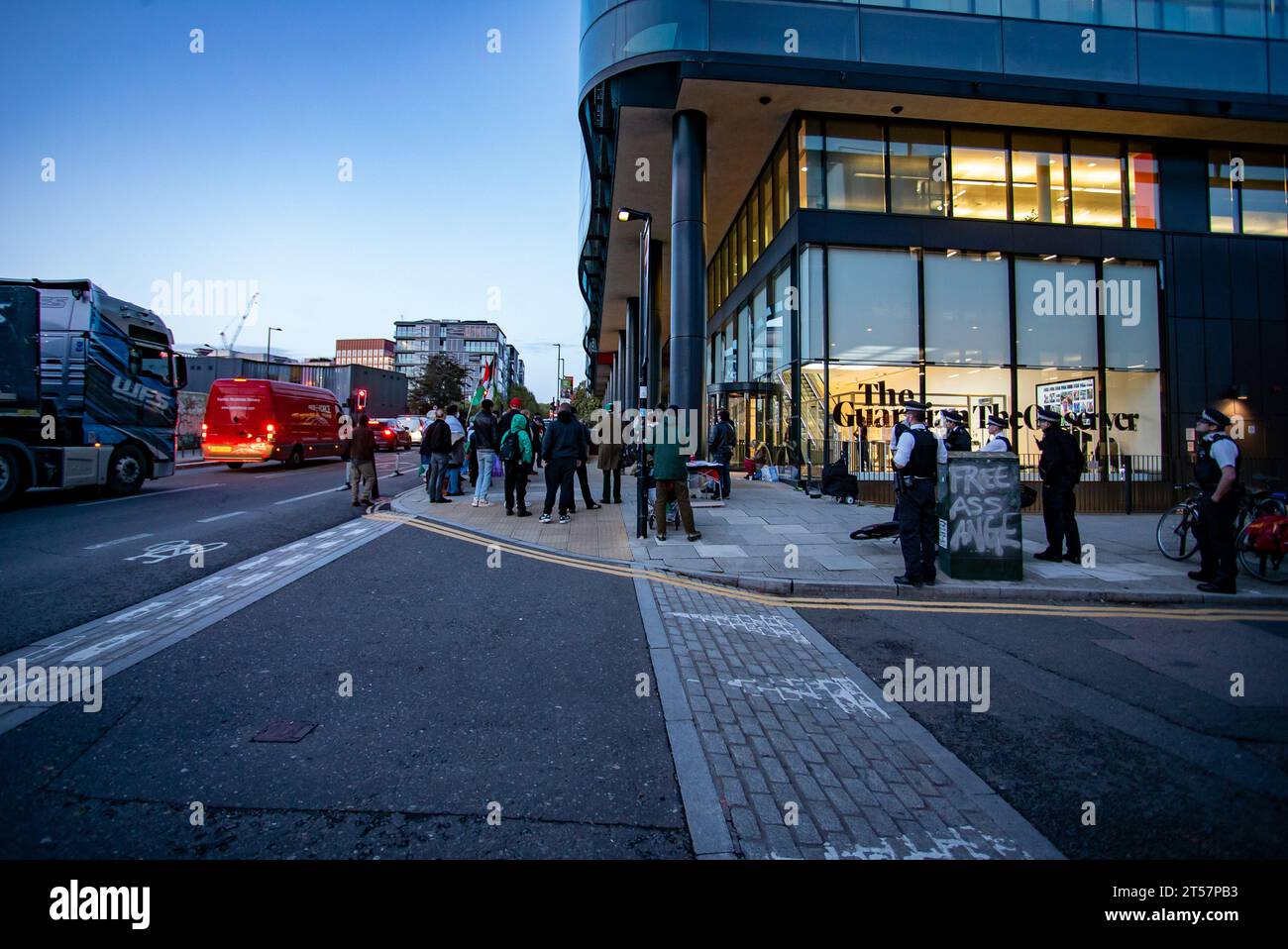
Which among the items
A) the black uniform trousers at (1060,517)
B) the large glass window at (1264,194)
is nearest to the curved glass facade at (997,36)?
the large glass window at (1264,194)

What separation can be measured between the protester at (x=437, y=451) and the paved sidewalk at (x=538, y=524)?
0.32m

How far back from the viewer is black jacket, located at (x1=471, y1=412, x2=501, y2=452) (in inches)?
486

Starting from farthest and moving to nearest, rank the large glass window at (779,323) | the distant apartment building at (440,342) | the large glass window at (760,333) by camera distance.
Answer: the distant apartment building at (440,342), the large glass window at (760,333), the large glass window at (779,323)

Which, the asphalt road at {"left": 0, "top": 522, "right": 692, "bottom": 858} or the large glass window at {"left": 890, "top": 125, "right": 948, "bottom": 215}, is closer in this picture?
the asphalt road at {"left": 0, "top": 522, "right": 692, "bottom": 858}

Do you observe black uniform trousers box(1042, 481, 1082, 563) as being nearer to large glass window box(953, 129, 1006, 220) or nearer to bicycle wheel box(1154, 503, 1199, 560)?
bicycle wheel box(1154, 503, 1199, 560)

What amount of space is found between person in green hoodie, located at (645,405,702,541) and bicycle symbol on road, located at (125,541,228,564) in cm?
590

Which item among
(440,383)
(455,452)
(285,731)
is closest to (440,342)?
(440,383)

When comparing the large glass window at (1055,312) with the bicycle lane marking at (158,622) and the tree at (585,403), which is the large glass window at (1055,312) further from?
the tree at (585,403)

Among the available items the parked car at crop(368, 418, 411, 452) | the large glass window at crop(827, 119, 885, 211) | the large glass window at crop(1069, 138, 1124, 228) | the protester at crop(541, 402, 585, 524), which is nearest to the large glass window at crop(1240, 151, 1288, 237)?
the large glass window at crop(1069, 138, 1124, 228)

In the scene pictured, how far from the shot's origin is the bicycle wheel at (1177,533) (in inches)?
319

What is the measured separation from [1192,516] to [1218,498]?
183 centimetres

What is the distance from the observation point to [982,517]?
718cm

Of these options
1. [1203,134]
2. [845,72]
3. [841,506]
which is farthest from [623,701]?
[1203,134]

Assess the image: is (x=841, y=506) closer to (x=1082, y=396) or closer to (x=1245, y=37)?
(x=1082, y=396)
